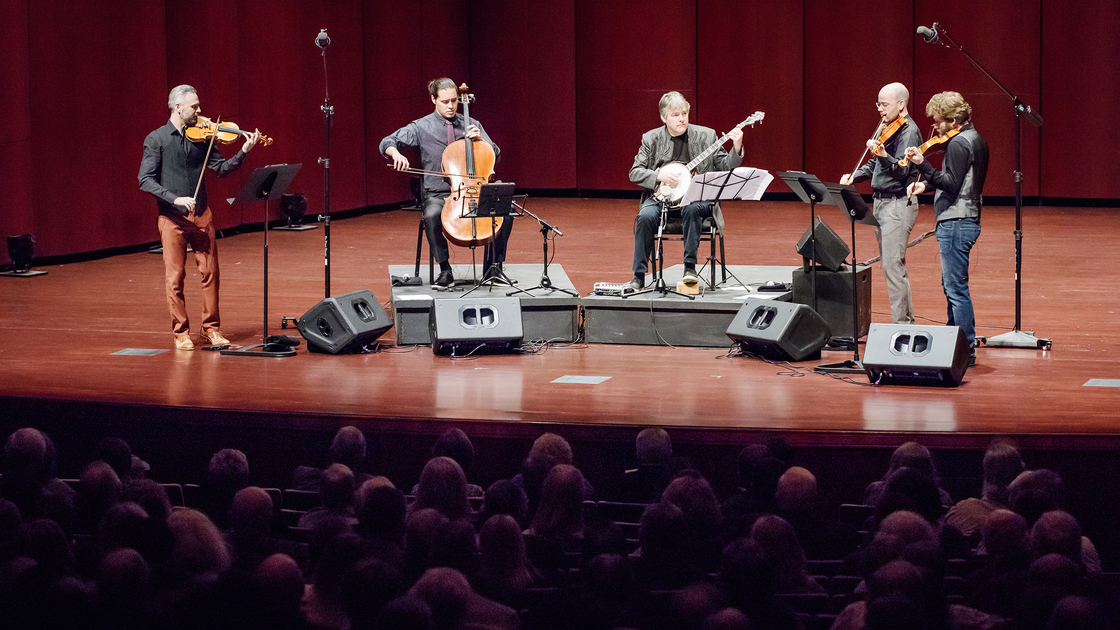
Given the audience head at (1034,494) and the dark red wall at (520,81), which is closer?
the audience head at (1034,494)

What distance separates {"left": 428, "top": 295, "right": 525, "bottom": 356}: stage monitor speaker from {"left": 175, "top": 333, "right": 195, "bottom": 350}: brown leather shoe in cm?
138

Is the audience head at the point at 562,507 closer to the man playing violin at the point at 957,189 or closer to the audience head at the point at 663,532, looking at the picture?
the audience head at the point at 663,532

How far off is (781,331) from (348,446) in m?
2.59

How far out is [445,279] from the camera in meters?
7.24

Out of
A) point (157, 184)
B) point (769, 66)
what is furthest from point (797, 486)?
point (769, 66)

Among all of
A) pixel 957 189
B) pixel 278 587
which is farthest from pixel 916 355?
pixel 278 587

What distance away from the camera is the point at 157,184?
6504 mm

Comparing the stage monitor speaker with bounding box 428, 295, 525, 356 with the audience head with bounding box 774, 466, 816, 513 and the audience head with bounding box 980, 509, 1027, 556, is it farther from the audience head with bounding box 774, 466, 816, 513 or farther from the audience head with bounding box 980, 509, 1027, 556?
the audience head with bounding box 980, 509, 1027, 556

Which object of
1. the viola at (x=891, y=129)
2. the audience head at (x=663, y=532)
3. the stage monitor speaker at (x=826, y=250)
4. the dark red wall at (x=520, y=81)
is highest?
the dark red wall at (x=520, y=81)

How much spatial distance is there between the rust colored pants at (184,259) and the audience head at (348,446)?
2471mm

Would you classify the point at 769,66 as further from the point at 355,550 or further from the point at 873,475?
the point at 355,550

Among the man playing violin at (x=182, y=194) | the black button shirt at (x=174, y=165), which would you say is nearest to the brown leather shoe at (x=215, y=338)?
the man playing violin at (x=182, y=194)

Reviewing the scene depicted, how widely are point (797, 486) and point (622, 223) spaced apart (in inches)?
325

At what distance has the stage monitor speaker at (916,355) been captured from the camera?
5.55 m
